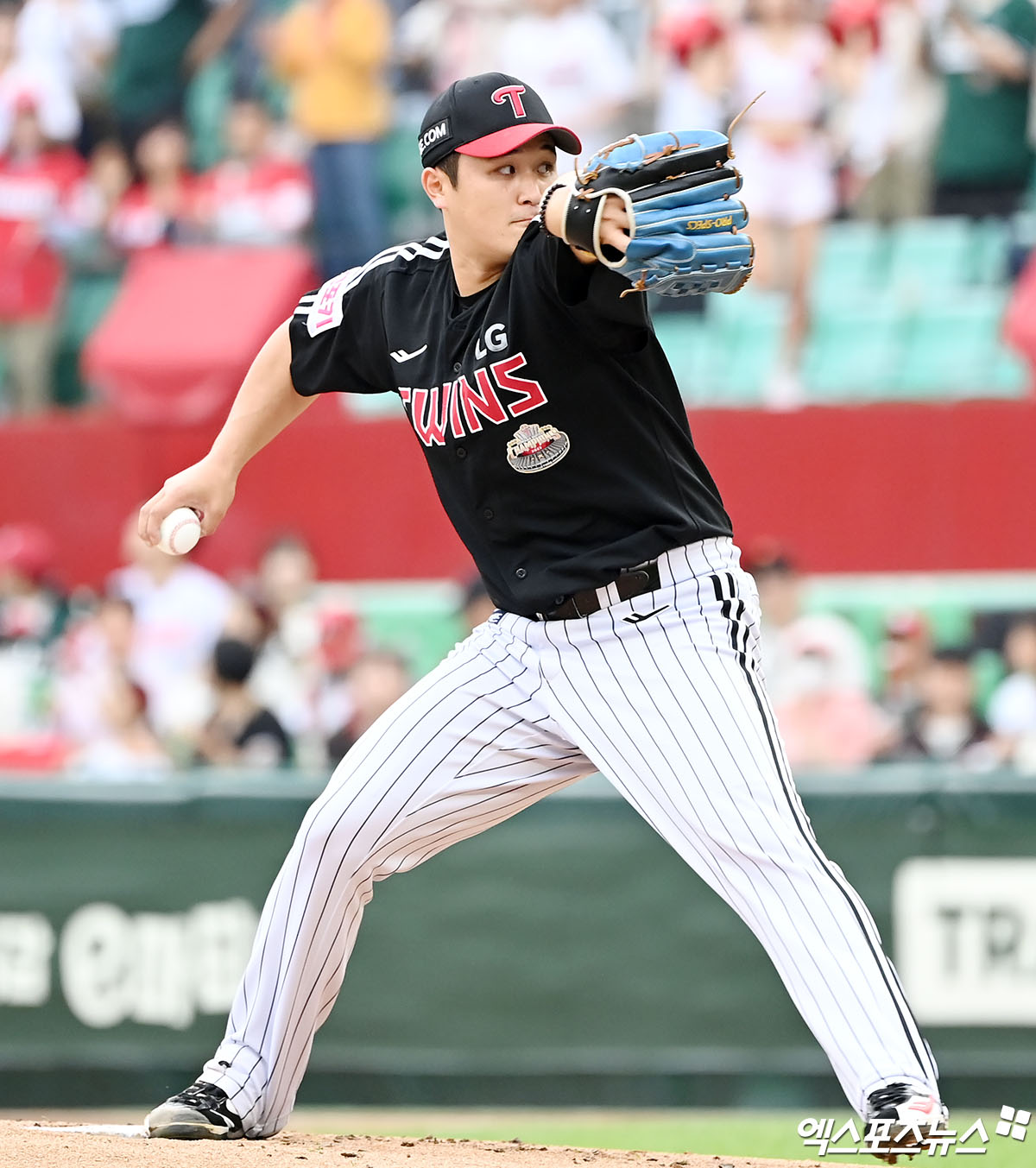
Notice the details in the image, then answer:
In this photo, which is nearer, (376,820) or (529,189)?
(529,189)

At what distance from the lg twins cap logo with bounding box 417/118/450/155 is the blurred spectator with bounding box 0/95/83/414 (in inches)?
283

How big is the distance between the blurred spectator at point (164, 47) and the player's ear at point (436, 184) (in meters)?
7.66

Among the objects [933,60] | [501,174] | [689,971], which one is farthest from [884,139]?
[501,174]

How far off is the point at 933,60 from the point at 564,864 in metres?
5.15

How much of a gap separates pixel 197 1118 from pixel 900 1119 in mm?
1470

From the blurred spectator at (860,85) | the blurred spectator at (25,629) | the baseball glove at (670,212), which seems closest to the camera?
the baseball glove at (670,212)

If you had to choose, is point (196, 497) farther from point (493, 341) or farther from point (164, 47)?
point (164, 47)

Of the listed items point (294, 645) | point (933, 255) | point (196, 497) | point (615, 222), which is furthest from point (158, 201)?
point (615, 222)

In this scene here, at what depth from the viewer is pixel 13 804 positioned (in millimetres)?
6605

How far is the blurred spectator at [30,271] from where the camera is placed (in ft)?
33.9

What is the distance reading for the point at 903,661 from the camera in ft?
26.0

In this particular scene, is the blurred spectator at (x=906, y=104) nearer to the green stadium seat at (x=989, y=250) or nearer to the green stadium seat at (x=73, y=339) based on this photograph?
the green stadium seat at (x=989, y=250)

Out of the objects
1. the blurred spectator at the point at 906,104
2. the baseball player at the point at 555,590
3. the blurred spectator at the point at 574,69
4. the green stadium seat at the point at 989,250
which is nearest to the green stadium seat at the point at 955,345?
the green stadium seat at the point at 989,250

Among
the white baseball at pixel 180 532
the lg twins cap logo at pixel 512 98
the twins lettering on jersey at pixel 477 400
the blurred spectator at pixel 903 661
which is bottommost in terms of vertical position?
the blurred spectator at pixel 903 661
